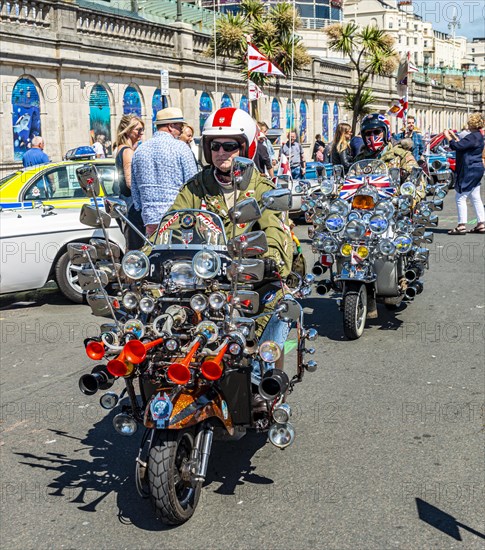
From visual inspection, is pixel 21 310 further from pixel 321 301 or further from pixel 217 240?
pixel 217 240

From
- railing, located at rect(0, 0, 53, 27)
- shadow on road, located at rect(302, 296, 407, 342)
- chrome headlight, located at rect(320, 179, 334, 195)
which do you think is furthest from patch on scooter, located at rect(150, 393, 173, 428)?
railing, located at rect(0, 0, 53, 27)

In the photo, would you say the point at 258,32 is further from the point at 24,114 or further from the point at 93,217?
the point at 93,217

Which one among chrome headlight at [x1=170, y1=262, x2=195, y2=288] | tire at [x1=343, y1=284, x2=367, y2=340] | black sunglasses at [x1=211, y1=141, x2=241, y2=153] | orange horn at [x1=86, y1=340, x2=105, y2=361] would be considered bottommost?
tire at [x1=343, y1=284, x2=367, y2=340]

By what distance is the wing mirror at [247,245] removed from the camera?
4.04 m

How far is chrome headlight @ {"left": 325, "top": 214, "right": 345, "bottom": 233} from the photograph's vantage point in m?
7.39

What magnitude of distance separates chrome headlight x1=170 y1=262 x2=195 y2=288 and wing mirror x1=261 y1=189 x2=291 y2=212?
0.50 meters

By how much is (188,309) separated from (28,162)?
33.0 ft

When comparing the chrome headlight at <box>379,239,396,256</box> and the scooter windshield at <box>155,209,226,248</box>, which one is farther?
the chrome headlight at <box>379,239,396,256</box>

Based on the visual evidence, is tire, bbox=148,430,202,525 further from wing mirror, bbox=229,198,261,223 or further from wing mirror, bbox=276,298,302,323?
wing mirror, bbox=229,198,261,223

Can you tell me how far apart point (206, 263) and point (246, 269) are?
203 mm

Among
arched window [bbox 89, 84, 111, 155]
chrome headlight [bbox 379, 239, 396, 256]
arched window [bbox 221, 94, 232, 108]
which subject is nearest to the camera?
chrome headlight [bbox 379, 239, 396, 256]

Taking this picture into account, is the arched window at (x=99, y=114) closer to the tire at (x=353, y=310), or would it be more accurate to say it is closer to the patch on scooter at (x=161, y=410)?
the tire at (x=353, y=310)

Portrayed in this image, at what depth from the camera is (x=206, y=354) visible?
3.96 meters

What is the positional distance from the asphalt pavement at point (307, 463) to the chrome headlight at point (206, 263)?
122cm
